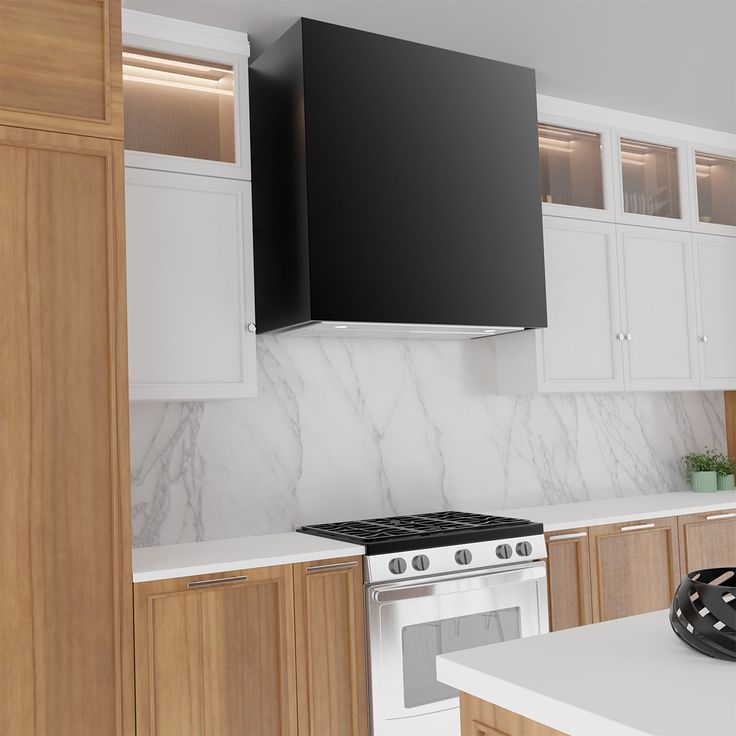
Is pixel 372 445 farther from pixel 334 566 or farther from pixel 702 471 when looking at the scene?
pixel 702 471

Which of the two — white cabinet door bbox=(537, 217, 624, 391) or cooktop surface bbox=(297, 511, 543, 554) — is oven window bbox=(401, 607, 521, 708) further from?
white cabinet door bbox=(537, 217, 624, 391)

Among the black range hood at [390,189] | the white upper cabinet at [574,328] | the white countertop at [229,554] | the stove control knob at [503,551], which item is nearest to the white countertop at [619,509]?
the stove control knob at [503,551]

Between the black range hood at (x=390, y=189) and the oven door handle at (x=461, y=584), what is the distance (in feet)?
3.10

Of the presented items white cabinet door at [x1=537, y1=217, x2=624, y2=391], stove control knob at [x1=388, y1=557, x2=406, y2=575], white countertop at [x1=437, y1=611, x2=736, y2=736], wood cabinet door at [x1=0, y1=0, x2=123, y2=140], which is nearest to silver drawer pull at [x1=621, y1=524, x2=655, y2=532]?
white cabinet door at [x1=537, y1=217, x2=624, y2=391]

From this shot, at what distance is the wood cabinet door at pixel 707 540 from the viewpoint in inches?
141

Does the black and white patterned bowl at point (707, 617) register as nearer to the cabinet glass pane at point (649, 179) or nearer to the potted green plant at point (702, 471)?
the cabinet glass pane at point (649, 179)

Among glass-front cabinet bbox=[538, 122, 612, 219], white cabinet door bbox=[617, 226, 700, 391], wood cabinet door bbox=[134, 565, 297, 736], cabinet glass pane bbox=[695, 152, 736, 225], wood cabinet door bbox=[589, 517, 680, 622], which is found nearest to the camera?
wood cabinet door bbox=[134, 565, 297, 736]

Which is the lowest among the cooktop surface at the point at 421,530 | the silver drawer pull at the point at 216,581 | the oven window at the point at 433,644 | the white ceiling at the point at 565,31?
the oven window at the point at 433,644

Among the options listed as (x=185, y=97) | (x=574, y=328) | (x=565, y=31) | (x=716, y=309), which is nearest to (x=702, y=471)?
(x=716, y=309)

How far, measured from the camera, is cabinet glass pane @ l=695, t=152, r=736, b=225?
4.25m

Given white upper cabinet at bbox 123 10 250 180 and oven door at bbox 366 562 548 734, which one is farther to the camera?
white upper cabinet at bbox 123 10 250 180

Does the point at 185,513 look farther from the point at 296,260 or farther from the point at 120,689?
the point at 296,260

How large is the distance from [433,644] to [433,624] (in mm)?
68

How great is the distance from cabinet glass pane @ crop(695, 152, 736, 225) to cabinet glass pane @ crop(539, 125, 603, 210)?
0.73 metres
